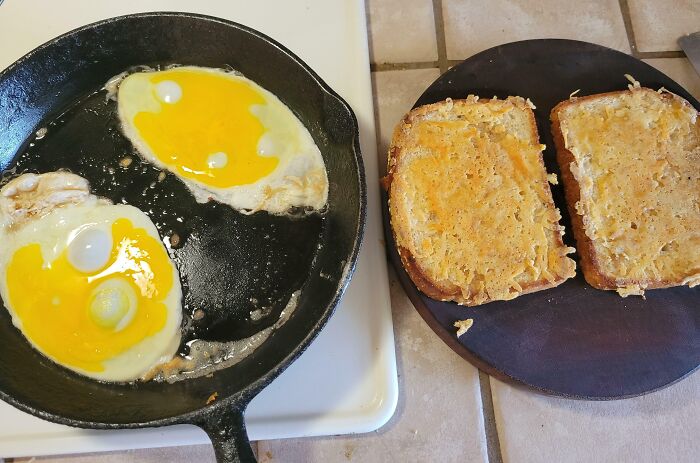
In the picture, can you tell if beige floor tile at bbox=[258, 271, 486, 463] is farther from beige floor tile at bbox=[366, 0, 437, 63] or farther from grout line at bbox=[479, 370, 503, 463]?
beige floor tile at bbox=[366, 0, 437, 63]

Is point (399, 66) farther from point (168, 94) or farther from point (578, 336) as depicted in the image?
point (578, 336)

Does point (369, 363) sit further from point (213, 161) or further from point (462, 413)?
point (213, 161)

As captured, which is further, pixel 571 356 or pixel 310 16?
pixel 310 16

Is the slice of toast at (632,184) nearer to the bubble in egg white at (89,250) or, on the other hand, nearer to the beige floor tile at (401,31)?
the beige floor tile at (401,31)

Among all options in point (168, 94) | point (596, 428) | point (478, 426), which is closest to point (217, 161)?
point (168, 94)

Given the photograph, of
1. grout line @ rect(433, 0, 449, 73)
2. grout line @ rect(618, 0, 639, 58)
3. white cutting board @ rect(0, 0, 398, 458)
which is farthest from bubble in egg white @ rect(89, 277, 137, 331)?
grout line @ rect(618, 0, 639, 58)

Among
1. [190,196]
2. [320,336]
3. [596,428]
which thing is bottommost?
[596,428]

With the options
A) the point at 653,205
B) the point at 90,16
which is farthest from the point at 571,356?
the point at 90,16
